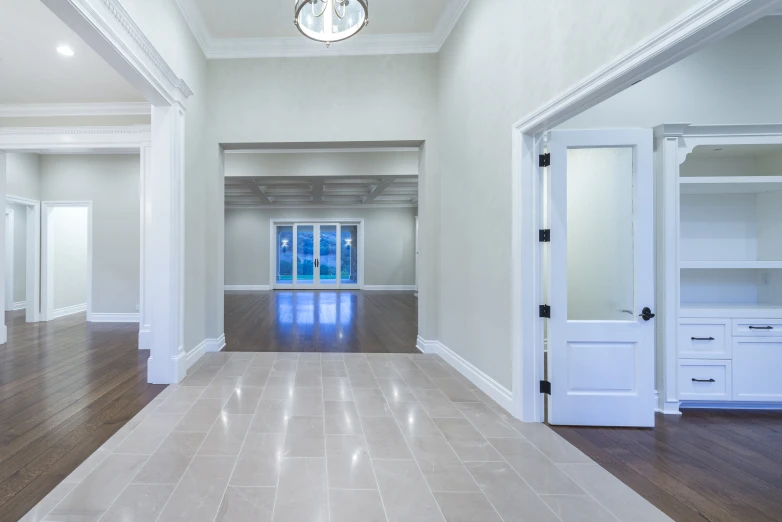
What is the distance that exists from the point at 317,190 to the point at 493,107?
6.22m

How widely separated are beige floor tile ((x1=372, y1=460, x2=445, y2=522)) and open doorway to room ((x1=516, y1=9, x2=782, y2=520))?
1194 mm

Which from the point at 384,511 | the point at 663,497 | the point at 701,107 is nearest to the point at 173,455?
the point at 384,511

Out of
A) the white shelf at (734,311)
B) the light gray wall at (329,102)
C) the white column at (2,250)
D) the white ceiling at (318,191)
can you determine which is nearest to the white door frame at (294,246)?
the white ceiling at (318,191)

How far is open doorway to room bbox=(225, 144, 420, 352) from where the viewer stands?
5.44 m

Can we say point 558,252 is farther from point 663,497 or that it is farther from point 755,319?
point 755,319

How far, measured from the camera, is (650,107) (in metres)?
2.77

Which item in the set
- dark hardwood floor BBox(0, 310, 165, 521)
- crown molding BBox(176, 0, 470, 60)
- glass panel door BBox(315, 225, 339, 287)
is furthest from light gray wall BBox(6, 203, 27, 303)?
glass panel door BBox(315, 225, 339, 287)

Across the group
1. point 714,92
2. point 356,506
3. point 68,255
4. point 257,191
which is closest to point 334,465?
point 356,506

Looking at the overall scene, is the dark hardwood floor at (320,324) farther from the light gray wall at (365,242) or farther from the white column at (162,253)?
the light gray wall at (365,242)

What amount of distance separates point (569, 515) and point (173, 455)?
217cm

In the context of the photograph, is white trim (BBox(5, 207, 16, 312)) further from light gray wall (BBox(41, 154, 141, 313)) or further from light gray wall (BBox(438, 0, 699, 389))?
light gray wall (BBox(438, 0, 699, 389))

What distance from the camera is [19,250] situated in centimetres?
675

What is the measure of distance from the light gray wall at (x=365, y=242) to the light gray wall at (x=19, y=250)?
15.8 ft

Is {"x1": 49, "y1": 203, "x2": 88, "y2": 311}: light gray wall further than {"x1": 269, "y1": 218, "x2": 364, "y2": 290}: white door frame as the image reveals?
No
